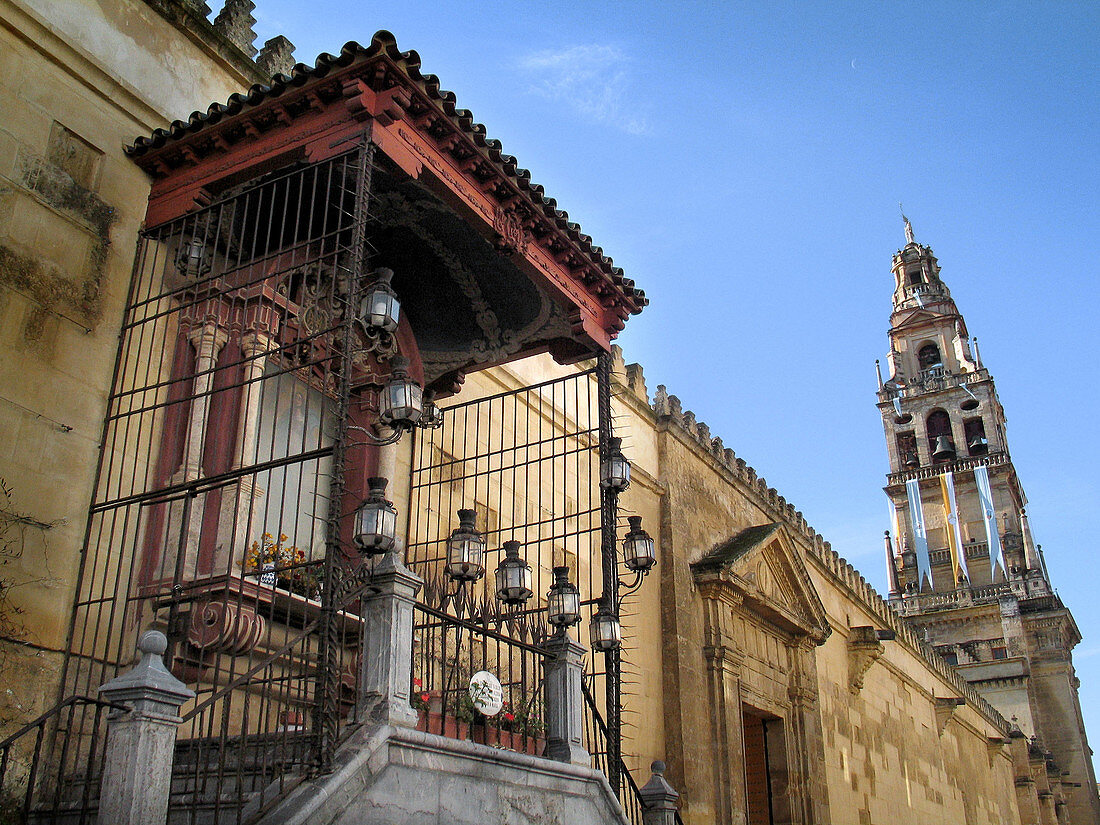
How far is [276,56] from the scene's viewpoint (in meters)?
9.08

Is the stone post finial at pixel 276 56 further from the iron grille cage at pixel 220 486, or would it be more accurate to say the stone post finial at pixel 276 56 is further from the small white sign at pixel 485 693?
the small white sign at pixel 485 693

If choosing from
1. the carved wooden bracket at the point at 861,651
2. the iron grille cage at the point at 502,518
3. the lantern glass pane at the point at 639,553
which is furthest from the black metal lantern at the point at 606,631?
the carved wooden bracket at the point at 861,651

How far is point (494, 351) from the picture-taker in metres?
9.51

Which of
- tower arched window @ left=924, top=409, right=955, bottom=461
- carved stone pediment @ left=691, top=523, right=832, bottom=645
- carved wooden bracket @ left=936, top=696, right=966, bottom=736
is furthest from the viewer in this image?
tower arched window @ left=924, top=409, right=955, bottom=461

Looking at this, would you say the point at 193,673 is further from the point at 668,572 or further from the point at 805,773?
the point at 805,773

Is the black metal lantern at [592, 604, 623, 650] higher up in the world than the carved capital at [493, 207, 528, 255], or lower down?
lower down

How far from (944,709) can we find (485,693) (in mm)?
22585

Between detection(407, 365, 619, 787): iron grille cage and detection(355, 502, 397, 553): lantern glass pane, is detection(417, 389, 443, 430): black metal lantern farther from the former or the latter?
detection(355, 502, 397, 553): lantern glass pane

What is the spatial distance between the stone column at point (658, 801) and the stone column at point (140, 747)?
5.07 meters

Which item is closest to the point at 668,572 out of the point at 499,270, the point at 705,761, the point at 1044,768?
the point at 705,761

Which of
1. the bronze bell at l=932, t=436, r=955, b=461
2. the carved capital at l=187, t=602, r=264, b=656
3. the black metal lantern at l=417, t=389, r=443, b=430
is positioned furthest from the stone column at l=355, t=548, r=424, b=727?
the bronze bell at l=932, t=436, r=955, b=461

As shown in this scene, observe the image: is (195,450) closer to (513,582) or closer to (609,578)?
(513,582)

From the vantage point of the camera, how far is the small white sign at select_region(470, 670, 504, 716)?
22.2ft

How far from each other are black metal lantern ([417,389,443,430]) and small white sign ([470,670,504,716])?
3.44 metres
